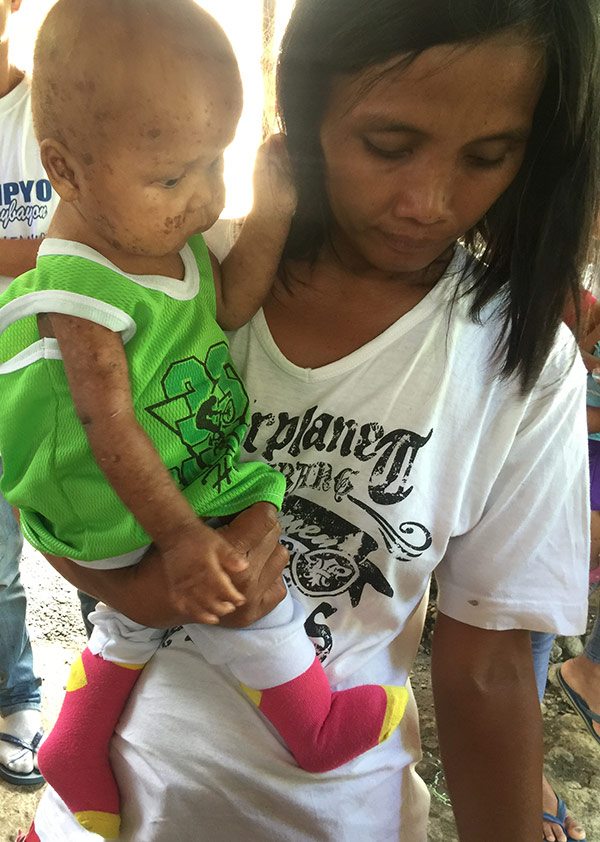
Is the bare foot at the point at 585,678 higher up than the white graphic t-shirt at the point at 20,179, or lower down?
lower down

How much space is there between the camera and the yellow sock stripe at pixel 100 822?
916 mm

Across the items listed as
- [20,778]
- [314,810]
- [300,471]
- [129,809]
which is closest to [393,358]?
[300,471]

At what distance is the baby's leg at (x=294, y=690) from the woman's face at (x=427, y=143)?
1.44ft

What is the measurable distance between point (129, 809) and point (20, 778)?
51.3 inches

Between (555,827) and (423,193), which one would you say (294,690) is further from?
(555,827)

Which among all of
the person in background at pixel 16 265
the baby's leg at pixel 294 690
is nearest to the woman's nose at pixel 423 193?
the baby's leg at pixel 294 690

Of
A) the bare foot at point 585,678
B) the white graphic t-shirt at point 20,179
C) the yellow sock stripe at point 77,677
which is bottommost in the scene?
the bare foot at point 585,678

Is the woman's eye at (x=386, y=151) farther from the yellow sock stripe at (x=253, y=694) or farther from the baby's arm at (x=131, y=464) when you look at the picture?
the yellow sock stripe at (x=253, y=694)

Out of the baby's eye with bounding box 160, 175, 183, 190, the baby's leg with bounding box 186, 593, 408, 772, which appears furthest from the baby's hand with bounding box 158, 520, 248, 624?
the baby's eye with bounding box 160, 175, 183, 190

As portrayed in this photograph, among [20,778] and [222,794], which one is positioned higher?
[222,794]

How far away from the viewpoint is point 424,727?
2254 millimetres

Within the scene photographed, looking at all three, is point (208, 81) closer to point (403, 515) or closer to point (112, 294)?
point (112, 294)

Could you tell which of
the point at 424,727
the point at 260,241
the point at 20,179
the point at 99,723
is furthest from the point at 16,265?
the point at 424,727

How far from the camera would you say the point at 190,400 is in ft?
2.83
